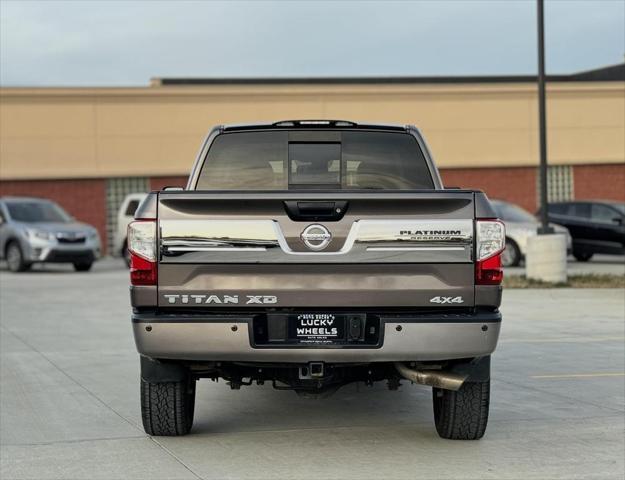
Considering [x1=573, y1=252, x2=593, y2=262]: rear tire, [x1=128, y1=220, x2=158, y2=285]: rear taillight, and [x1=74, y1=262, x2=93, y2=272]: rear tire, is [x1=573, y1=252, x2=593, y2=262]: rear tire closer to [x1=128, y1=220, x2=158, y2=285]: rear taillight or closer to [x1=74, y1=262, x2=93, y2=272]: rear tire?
[x1=74, y1=262, x2=93, y2=272]: rear tire

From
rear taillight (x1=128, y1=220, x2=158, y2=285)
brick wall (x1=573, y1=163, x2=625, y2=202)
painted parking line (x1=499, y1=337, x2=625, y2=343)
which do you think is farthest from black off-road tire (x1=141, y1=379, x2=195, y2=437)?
brick wall (x1=573, y1=163, x2=625, y2=202)

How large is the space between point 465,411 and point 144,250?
2.24 metres

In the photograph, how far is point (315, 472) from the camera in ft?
21.2

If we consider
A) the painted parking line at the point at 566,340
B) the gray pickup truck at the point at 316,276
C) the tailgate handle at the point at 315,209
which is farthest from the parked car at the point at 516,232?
the tailgate handle at the point at 315,209

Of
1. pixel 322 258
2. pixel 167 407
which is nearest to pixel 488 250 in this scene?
pixel 322 258

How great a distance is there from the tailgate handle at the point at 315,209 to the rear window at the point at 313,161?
4.97 feet

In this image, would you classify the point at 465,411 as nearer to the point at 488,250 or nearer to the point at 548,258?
the point at 488,250

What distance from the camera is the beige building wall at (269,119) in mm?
38375

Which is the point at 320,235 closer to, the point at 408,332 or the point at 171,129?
the point at 408,332

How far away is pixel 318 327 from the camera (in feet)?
21.5

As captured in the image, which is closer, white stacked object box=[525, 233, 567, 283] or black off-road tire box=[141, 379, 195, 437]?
black off-road tire box=[141, 379, 195, 437]

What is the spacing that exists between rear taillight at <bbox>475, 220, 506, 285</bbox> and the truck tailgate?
0.05 meters

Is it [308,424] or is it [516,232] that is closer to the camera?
[308,424]

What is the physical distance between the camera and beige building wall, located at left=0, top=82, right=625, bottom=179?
38375mm
